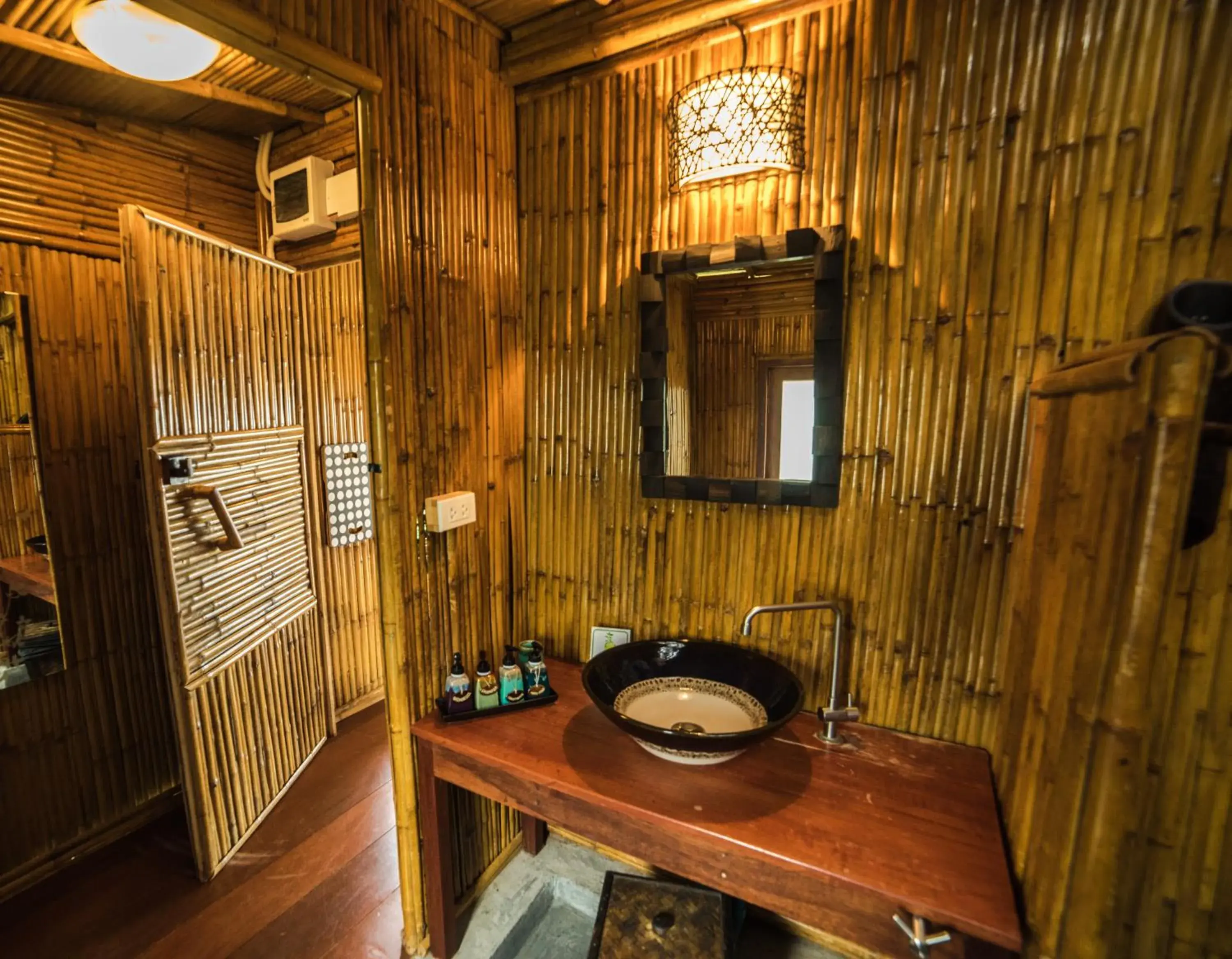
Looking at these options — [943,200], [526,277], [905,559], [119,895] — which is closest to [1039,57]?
[943,200]

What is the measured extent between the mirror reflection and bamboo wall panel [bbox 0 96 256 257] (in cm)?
221

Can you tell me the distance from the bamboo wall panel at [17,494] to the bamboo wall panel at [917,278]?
177 cm

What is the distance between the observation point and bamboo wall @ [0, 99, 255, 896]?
1854 millimetres

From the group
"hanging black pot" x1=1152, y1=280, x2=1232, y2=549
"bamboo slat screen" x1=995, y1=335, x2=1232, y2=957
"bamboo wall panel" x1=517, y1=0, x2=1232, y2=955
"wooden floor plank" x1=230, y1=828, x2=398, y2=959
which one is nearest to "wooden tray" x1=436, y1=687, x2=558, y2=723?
"bamboo wall panel" x1=517, y1=0, x2=1232, y2=955

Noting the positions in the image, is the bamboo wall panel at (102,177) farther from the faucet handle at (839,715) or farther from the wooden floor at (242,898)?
the faucet handle at (839,715)

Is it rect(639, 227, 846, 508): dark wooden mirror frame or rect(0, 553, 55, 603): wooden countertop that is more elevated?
rect(639, 227, 846, 508): dark wooden mirror frame

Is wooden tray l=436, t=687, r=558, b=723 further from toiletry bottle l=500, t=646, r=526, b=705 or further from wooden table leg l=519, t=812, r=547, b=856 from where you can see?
wooden table leg l=519, t=812, r=547, b=856

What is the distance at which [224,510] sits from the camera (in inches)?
71.1

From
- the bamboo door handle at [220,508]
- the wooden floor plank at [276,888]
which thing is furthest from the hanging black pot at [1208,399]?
the wooden floor plank at [276,888]

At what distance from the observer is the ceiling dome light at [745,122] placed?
4.18ft

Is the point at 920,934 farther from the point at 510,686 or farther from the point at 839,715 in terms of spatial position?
the point at 510,686

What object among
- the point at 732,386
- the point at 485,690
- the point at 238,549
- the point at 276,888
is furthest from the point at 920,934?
the point at 238,549

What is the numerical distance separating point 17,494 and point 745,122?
2.54 m

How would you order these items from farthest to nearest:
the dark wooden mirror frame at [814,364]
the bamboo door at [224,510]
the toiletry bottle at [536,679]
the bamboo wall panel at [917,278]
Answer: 1. the bamboo door at [224,510]
2. the toiletry bottle at [536,679]
3. the dark wooden mirror frame at [814,364]
4. the bamboo wall panel at [917,278]
